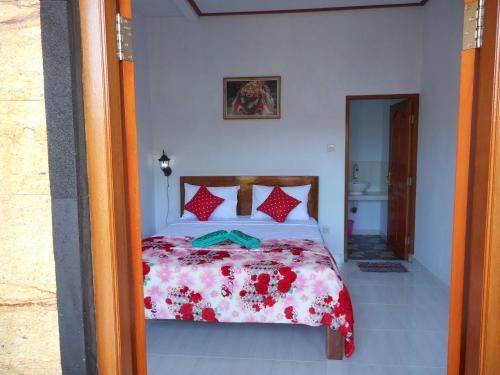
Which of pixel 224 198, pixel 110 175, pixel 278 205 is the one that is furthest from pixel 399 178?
pixel 110 175

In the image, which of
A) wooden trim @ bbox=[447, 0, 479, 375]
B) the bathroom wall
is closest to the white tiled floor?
wooden trim @ bbox=[447, 0, 479, 375]

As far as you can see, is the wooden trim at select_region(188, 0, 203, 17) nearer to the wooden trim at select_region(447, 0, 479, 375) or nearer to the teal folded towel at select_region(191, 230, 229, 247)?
the teal folded towel at select_region(191, 230, 229, 247)

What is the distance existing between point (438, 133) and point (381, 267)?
1.71 meters

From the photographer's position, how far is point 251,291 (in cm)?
269

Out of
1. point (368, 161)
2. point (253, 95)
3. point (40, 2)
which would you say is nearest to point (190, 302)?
point (40, 2)

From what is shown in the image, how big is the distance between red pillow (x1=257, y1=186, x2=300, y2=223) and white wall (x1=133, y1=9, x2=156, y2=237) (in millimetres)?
1468

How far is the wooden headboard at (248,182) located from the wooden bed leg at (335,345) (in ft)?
7.72

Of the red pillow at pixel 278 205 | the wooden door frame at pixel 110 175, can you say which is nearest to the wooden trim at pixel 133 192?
the wooden door frame at pixel 110 175

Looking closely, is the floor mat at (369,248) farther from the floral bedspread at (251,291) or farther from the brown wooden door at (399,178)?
the floral bedspread at (251,291)

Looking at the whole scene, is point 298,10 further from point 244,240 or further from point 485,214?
point 485,214

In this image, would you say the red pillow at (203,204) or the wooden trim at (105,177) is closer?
the wooden trim at (105,177)

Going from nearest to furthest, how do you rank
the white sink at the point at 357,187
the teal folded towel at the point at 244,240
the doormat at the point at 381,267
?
the teal folded towel at the point at 244,240, the doormat at the point at 381,267, the white sink at the point at 357,187

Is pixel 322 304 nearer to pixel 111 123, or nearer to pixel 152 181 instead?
pixel 111 123

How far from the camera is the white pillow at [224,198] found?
4555 millimetres
